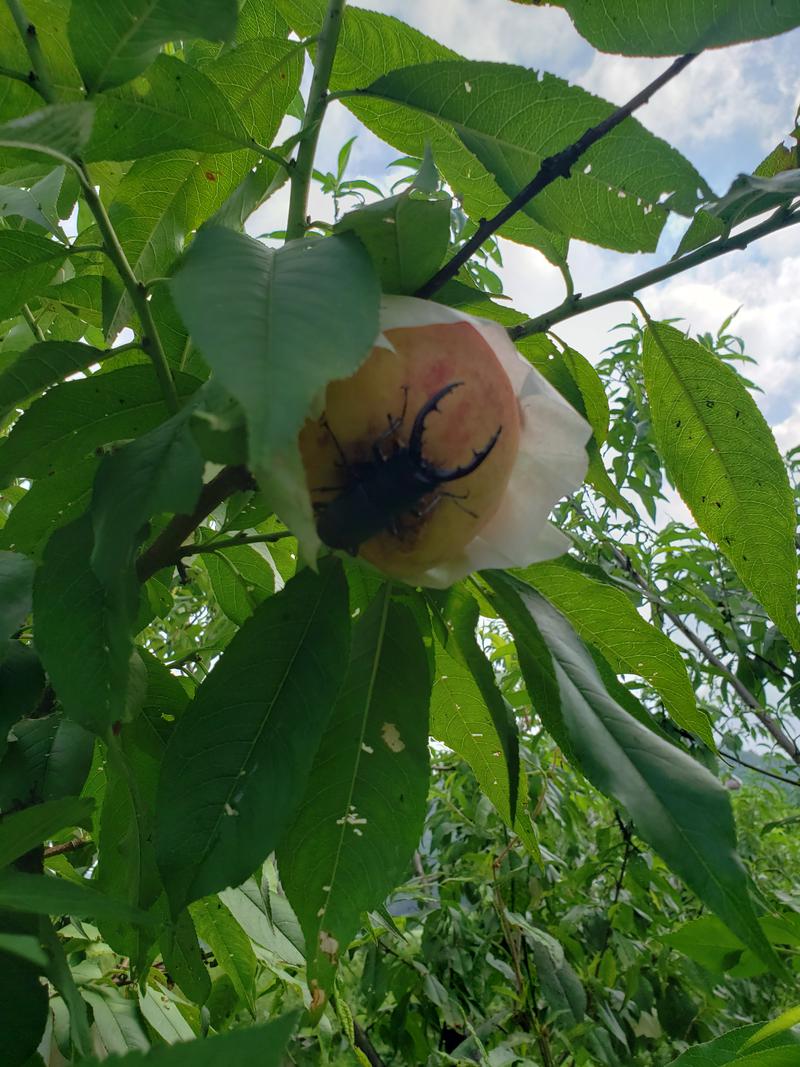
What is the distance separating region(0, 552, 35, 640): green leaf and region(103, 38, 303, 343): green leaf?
0.21 meters

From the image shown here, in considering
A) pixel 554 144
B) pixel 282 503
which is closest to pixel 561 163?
pixel 554 144

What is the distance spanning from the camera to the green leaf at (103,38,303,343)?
64 cm

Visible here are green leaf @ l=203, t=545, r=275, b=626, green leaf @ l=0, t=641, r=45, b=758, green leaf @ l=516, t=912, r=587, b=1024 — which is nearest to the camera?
green leaf @ l=0, t=641, r=45, b=758

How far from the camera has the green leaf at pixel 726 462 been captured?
0.63 m

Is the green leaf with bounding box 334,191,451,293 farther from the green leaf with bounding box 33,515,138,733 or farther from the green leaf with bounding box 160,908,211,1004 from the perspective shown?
the green leaf with bounding box 160,908,211,1004

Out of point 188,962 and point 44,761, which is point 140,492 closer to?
point 44,761

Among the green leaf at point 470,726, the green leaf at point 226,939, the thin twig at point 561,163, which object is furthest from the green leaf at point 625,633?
the green leaf at point 226,939

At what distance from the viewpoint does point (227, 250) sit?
360mm

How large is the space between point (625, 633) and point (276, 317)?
381 millimetres

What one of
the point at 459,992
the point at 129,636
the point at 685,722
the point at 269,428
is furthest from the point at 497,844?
the point at 269,428

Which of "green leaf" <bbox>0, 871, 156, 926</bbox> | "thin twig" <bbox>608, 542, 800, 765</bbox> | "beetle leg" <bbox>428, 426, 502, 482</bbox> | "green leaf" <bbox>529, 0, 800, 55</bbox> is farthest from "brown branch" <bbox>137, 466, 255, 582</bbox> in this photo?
"thin twig" <bbox>608, 542, 800, 765</bbox>

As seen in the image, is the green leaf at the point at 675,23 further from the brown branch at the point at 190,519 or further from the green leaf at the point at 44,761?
the green leaf at the point at 44,761

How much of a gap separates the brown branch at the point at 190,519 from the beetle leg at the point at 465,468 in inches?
4.1

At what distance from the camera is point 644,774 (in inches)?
16.6
